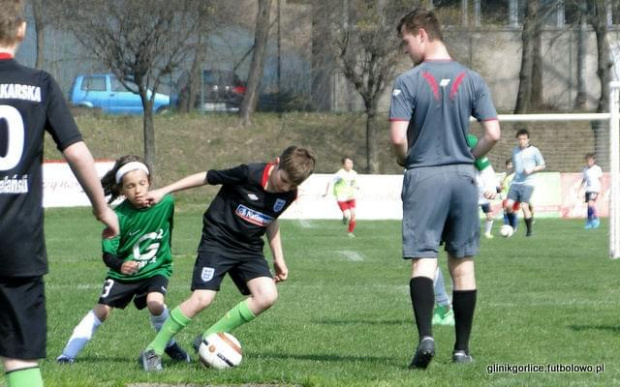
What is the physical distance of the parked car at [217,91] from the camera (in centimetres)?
4341

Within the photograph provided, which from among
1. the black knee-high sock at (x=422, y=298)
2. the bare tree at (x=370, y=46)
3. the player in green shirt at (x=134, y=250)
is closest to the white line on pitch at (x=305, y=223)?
the bare tree at (x=370, y=46)

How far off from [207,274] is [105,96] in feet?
121

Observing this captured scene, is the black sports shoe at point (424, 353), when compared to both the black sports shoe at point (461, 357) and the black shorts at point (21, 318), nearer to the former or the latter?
the black sports shoe at point (461, 357)

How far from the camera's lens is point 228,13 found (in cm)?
3912

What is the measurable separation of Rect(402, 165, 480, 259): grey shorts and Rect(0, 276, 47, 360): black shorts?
2.66m

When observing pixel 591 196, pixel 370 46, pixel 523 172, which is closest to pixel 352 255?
pixel 523 172

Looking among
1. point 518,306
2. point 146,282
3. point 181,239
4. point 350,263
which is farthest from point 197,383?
point 181,239

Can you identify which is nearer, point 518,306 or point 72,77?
point 518,306

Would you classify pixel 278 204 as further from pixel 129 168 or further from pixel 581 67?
pixel 581 67

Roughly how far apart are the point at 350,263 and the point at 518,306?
237 inches

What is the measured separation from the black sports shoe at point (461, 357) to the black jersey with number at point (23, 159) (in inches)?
123

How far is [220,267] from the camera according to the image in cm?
716

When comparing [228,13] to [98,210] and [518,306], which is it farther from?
[98,210]

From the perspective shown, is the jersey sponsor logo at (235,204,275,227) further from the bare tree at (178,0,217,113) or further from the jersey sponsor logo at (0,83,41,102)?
the bare tree at (178,0,217,113)
